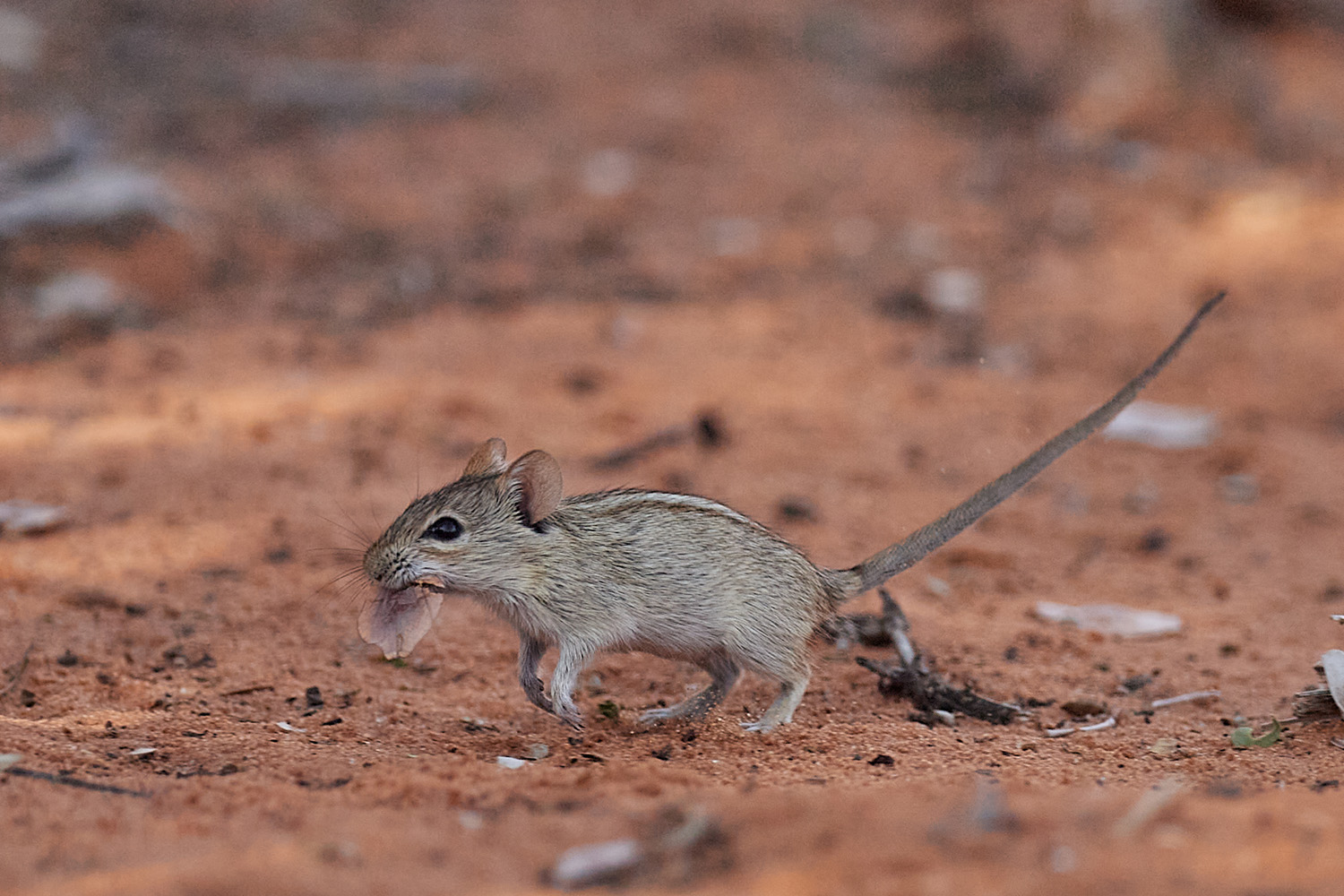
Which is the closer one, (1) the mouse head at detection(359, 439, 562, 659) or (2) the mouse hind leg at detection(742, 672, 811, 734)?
(1) the mouse head at detection(359, 439, 562, 659)

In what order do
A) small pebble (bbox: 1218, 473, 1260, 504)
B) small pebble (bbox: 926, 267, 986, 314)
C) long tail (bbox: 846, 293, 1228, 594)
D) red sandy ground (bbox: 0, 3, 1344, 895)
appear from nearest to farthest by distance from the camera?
red sandy ground (bbox: 0, 3, 1344, 895) < long tail (bbox: 846, 293, 1228, 594) < small pebble (bbox: 1218, 473, 1260, 504) < small pebble (bbox: 926, 267, 986, 314)

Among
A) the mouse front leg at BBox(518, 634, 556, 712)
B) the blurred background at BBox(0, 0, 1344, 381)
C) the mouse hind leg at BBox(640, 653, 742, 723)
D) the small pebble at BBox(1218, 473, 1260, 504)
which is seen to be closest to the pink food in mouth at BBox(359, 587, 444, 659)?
the mouse front leg at BBox(518, 634, 556, 712)

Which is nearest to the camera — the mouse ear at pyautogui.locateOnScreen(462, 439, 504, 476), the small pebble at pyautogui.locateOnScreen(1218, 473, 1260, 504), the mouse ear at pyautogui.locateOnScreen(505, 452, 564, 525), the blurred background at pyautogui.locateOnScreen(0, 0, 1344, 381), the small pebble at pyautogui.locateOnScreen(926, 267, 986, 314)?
the mouse ear at pyautogui.locateOnScreen(505, 452, 564, 525)

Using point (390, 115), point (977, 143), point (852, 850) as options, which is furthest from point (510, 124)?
point (852, 850)

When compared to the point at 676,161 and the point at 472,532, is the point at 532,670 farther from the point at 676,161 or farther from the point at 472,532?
the point at 676,161

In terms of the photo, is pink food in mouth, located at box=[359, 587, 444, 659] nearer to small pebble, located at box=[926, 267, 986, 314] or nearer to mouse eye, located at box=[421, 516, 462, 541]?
mouse eye, located at box=[421, 516, 462, 541]

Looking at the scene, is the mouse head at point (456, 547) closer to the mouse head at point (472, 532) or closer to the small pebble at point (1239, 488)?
the mouse head at point (472, 532)
